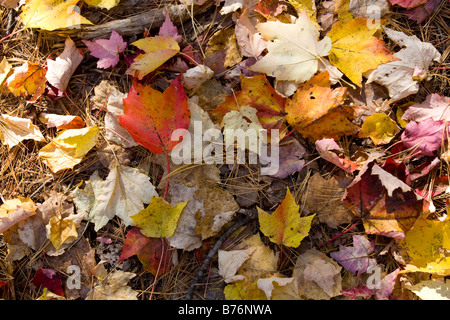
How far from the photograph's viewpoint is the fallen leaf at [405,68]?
4.78 ft

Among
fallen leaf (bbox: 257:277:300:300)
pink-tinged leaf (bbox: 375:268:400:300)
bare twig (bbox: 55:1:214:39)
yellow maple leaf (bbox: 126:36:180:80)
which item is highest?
bare twig (bbox: 55:1:214:39)

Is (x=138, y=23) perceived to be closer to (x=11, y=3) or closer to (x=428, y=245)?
(x=11, y=3)

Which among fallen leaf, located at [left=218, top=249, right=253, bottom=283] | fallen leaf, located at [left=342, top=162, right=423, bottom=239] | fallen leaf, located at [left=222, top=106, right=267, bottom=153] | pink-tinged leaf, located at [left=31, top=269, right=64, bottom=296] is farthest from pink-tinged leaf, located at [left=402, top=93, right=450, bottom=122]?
pink-tinged leaf, located at [left=31, top=269, right=64, bottom=296]

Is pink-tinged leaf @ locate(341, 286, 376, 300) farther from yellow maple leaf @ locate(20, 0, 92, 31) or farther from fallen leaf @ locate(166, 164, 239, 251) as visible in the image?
yellow maple leaf @ locate(20, 0, 92, 31)

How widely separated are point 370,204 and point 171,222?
33.5 inches

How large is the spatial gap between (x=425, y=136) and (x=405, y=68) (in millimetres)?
319

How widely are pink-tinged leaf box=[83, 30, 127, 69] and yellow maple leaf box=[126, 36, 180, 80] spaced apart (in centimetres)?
10

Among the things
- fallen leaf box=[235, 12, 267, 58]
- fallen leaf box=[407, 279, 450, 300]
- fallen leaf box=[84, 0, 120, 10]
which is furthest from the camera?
fallen leaf box=[84, 0, 120, 10]

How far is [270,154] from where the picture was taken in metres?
1.46

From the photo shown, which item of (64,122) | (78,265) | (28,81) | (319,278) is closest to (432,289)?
(319,278)

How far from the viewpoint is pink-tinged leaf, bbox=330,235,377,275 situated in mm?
1358

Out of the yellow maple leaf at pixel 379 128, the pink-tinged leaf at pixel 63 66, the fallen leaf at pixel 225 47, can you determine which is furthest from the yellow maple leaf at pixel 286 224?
the pink-tinged leaf at pixel 63 66

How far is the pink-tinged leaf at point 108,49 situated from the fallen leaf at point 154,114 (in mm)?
238

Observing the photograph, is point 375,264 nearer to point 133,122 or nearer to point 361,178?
point 361,178
